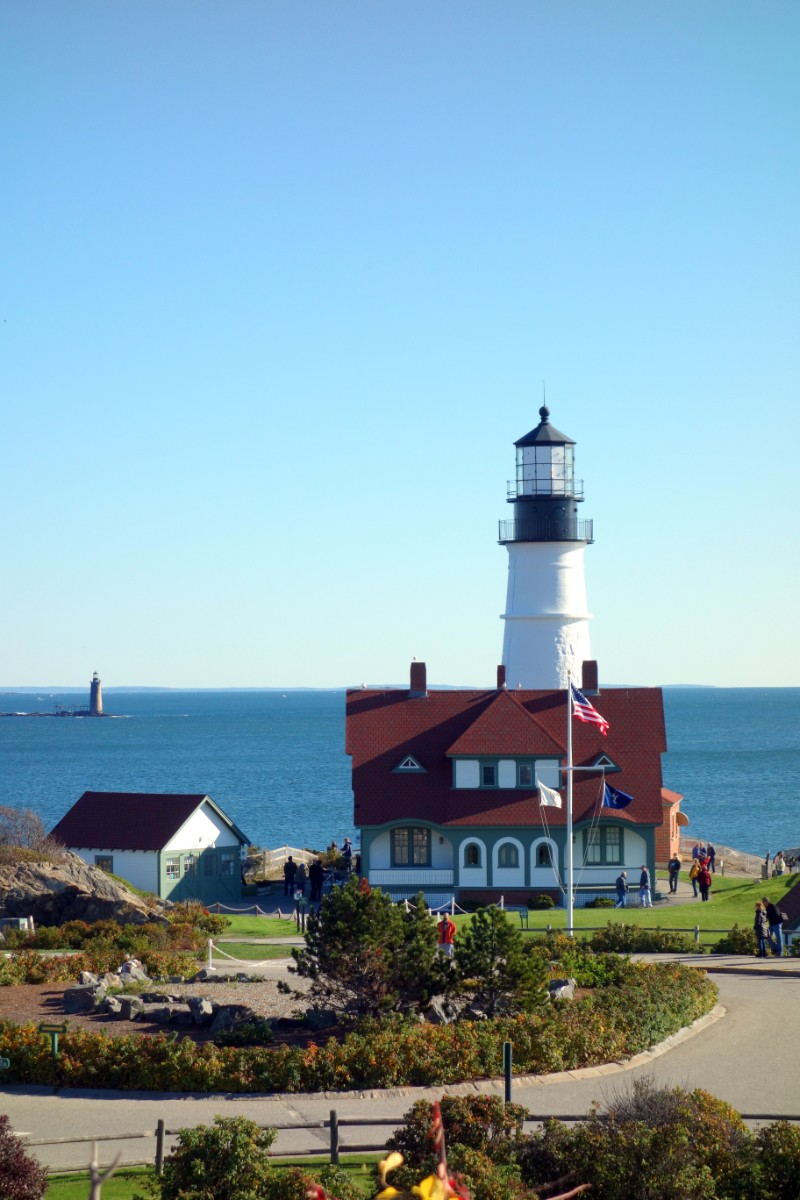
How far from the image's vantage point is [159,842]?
40.7 metres

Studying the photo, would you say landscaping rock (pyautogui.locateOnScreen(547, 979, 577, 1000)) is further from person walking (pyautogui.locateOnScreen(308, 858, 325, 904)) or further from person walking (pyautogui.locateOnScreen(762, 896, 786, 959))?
person walking (pyautogui.locateOnScreen(308, 858, 325, 904))

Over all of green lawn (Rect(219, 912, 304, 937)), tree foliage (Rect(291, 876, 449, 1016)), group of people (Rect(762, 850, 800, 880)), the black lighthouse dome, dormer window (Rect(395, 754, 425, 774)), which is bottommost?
green lawn (Rect(219, 912, 304, 937))

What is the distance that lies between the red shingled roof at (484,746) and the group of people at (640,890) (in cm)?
203

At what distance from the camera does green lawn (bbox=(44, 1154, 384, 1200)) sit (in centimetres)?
1335

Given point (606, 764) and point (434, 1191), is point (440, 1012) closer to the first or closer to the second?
point (434, 1191)

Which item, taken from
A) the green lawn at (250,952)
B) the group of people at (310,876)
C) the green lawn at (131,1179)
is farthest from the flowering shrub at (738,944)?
the green lawn at (131,1179)

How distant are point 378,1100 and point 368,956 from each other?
2.33m

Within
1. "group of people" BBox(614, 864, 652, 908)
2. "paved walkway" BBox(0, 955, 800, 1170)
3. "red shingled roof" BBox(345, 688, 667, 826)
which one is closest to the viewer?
"paved walkway" BBox(0, 955, 800, 1170)

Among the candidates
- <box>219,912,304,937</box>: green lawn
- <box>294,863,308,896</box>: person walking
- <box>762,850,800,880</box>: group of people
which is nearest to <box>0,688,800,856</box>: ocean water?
<box>762,850,800,880</box>: group of people

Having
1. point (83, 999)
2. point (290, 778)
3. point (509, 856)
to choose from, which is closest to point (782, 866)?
point (509, 856)

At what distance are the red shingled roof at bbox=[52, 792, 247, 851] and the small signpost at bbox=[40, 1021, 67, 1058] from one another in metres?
21.0

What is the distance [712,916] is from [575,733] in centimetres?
1114

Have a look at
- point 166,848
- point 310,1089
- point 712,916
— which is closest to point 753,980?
point 712,916

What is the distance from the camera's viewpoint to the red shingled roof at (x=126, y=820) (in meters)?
41.2
